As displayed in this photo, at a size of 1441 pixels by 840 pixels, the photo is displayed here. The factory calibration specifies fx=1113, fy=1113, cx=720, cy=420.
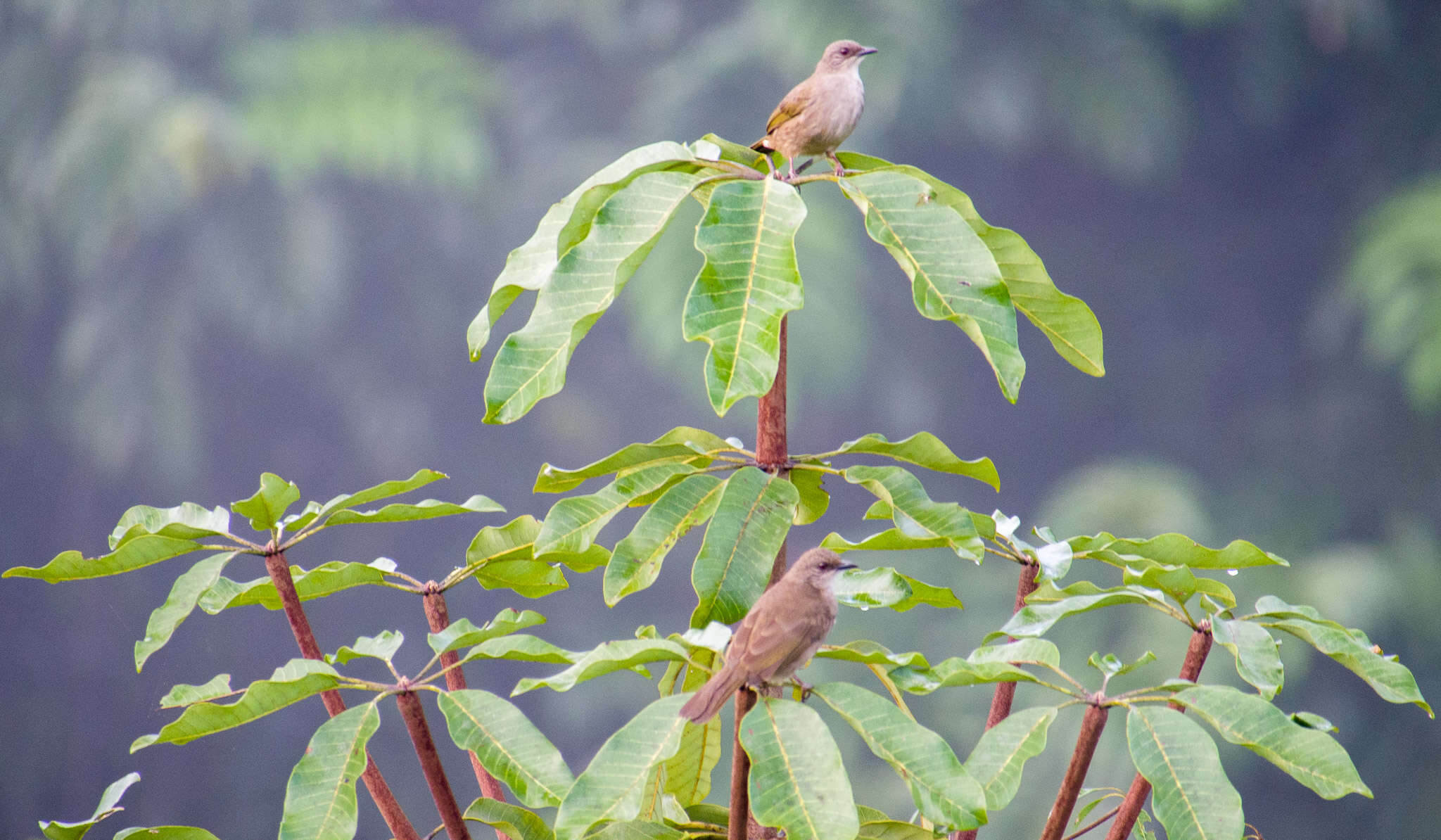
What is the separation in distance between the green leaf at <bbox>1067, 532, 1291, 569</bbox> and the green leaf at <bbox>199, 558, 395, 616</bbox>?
55 centimetres

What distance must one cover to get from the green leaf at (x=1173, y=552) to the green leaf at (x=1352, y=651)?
43 millimetres

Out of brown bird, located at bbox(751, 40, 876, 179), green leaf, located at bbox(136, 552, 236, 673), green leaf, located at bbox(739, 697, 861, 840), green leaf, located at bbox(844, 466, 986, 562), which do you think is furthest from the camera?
brown bird, located at bbox(751, 40, 876, 179)

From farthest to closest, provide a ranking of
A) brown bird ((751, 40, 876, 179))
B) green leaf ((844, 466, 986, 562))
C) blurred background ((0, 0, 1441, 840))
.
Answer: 1. blurred background ((0, 0, 1441, 840))
2. brown bird ((751, 40, 876, 179))
3. green leaf ((844, 466, 986, 562))

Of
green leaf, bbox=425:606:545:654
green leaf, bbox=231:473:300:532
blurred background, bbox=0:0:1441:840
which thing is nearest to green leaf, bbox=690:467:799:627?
green leaf, bbox=425:606:545:654

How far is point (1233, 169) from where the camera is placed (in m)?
3.43

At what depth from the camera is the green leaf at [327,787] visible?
0.72 metres

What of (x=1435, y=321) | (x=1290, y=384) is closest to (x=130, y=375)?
(x=1290, y=384)

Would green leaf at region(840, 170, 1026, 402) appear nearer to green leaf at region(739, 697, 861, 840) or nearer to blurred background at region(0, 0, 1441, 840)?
green leaf at region(739, 697, 861, 840)

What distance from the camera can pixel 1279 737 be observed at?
73 cm

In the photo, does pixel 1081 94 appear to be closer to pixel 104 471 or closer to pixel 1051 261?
pixel 1051 261

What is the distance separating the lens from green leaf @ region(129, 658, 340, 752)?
2.39 feet

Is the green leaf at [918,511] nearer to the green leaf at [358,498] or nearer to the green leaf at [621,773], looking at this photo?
the green leaf at [621,773]

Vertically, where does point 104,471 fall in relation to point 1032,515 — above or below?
below

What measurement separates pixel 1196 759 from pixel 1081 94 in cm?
317
